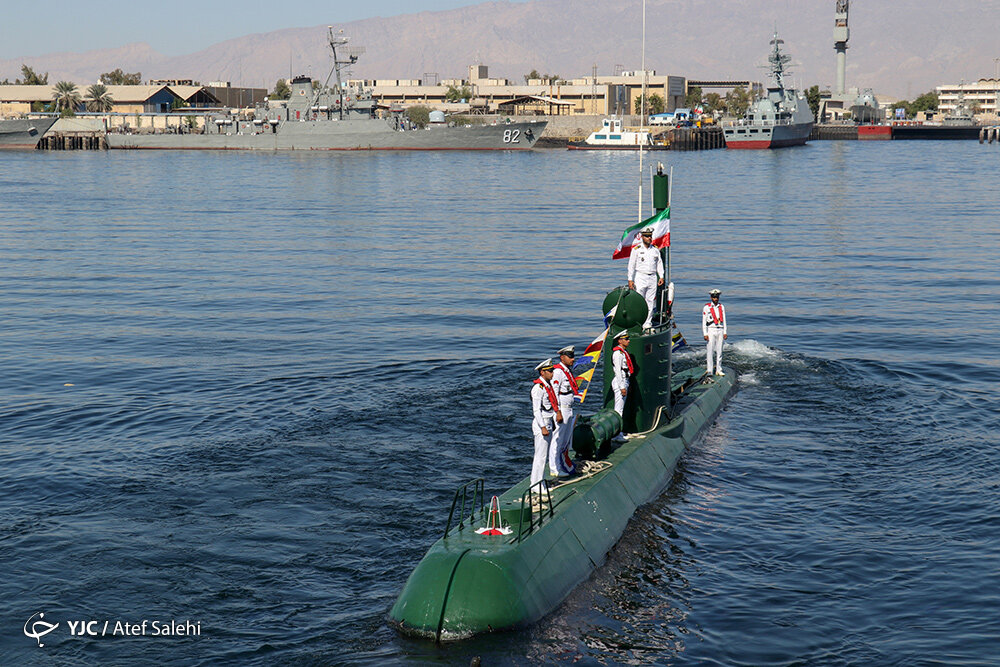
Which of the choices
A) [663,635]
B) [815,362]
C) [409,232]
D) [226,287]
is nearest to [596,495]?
[663,635]

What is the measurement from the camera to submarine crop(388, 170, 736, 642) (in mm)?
16422

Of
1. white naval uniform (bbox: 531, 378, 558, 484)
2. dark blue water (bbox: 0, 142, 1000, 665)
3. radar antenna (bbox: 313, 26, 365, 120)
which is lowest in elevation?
dark blue water (bbox: 0, 142, 1000, 665)

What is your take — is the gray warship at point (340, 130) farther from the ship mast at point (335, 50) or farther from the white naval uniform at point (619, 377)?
the white naval uniform at point (619, 377)

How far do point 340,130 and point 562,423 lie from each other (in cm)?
15253

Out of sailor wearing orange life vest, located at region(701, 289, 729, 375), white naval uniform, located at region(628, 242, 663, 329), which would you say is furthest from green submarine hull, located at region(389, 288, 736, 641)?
sailor wearing orange life vest, located at region(701, 289, 729, 375)

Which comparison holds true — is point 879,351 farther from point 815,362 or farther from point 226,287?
point 226,287

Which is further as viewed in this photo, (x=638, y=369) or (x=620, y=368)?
(x=638, y=369)

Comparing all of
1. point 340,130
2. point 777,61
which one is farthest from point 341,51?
point 777,61

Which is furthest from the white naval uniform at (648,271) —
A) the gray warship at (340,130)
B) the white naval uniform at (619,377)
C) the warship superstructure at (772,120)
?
the warship superstructure at (772,120)

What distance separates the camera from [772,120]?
17362cm

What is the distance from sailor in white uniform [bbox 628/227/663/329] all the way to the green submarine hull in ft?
4.77

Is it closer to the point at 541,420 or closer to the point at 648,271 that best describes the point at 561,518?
the point at 541,420

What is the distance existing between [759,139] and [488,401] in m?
155

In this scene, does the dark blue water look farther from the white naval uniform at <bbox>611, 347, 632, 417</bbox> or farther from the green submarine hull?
the white naval uniform at <bbox>611, 347, 632, 417</bbox>
